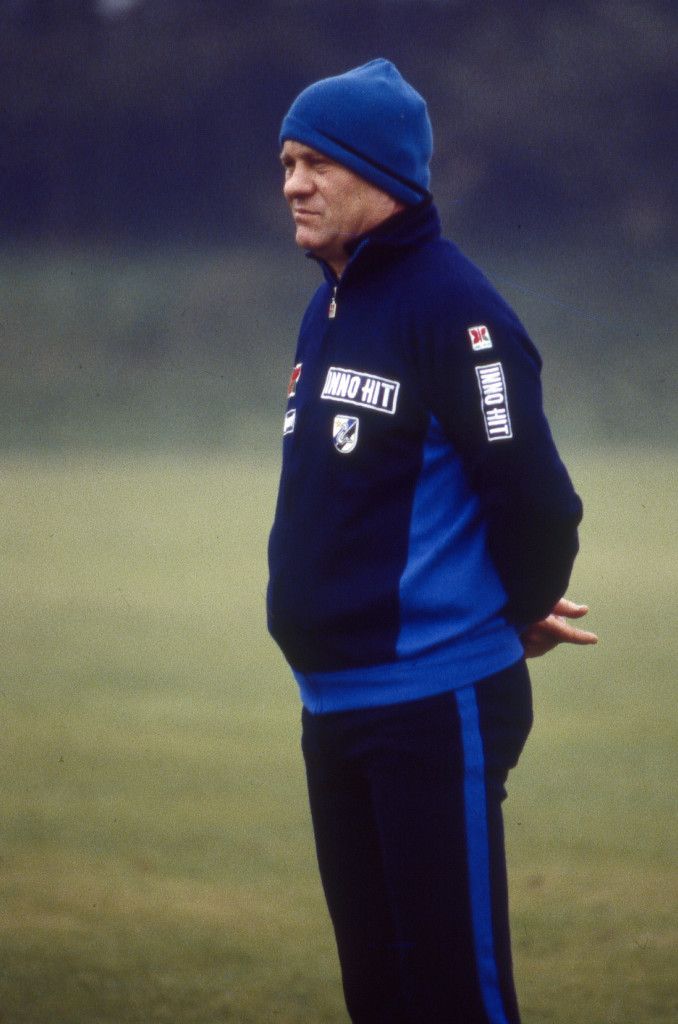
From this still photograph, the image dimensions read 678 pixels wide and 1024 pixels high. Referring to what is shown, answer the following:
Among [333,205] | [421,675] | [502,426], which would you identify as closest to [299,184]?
[333,205]

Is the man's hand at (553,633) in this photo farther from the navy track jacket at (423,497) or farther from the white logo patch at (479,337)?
the white logo patch at (479,337)

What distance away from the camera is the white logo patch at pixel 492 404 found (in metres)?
1.33

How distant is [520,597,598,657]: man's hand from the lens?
154cm

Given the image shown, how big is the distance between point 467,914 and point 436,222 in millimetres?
773

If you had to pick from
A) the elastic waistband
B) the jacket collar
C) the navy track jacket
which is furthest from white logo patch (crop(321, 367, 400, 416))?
the elastic waistband

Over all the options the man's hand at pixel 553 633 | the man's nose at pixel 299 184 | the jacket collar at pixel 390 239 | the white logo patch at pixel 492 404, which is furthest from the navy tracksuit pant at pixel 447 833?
the man's nose at pixel 299 184

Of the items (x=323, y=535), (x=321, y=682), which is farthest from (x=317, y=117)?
(x=321, y=682)

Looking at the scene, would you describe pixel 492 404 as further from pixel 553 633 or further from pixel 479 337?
pixel 553 633

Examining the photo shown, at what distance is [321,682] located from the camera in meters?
1.43

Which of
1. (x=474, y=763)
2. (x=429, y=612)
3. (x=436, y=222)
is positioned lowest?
(x=474, y=763)

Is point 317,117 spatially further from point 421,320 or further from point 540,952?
point 540,952

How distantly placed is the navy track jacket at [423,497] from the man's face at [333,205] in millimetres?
31

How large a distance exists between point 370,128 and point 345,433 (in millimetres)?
356

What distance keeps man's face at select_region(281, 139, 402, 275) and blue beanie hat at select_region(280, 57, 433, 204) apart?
0.01 meters
